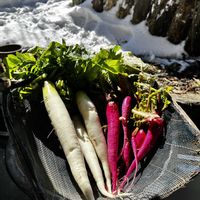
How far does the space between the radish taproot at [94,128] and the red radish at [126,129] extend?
128 millimetres

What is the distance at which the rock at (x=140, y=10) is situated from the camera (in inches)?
208

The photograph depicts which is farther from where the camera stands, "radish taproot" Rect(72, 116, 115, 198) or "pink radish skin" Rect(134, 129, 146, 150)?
"pink radish skin" Rect(134, 129, 146, 150)

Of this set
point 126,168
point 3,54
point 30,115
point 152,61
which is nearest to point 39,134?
point 30,115

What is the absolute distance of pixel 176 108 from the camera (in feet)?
8.97

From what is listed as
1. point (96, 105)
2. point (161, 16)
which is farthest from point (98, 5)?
point (96, 105)

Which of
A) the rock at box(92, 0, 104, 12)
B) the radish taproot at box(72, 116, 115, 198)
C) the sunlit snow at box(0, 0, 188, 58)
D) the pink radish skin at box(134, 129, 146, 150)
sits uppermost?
the pink radish skin at box(134, 129, 146, 150)

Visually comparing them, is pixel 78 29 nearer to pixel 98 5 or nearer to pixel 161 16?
pixel 98 5

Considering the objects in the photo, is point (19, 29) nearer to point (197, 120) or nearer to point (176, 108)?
point (197, 120)

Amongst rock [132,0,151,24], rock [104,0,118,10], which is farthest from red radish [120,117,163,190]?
rock [104,0,118,10]

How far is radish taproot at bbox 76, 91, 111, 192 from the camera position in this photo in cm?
243

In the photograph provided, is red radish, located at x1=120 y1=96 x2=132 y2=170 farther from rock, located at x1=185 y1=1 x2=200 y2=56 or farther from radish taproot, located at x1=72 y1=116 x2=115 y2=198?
rock, located at x1=185 y1=1 x2=200 y2=56

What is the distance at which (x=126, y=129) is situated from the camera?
2576 mm

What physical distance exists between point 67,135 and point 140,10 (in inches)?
135

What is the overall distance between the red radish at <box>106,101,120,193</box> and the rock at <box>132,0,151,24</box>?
3.00 m
